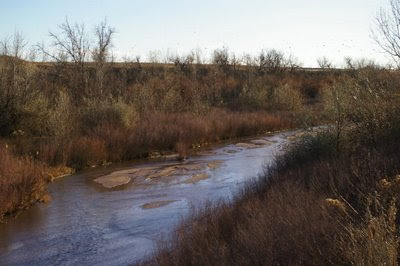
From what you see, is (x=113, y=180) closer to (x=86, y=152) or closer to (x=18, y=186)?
(x=86, y=152)

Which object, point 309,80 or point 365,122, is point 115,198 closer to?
point 365,122

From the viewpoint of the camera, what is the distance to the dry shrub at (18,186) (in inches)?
472

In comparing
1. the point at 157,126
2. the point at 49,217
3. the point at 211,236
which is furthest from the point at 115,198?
the point at 157,126

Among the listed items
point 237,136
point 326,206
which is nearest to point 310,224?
point 326,206

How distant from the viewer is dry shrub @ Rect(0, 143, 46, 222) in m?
12.0

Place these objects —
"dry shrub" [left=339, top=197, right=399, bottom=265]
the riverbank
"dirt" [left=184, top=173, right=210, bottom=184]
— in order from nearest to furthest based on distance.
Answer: "dry shrub" [left=339, top=197, right=399, bottom=265] → the riverbank → "dirt" [left=184, top=173, right=210, bottom=184]

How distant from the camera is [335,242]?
507 centimetres

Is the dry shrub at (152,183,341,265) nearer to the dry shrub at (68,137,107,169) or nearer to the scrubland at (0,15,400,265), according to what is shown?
the scrubland at (0,15,400,265)

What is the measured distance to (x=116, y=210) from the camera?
12281 millimetres

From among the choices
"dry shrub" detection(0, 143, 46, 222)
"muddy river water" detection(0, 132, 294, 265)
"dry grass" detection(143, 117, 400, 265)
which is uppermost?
"dry grass" detection(143, 117, 400, 265)

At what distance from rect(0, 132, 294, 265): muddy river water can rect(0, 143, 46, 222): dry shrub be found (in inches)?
13.1

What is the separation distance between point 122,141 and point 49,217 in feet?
29.9

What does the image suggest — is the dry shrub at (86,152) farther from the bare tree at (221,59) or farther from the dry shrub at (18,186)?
the bare tree at (221,59)

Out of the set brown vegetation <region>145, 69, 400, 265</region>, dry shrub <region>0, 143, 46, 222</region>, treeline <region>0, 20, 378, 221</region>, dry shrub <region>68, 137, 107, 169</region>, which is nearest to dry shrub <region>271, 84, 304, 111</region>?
treeline <region>0, 20, 378, 221</region>
